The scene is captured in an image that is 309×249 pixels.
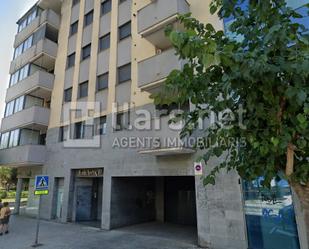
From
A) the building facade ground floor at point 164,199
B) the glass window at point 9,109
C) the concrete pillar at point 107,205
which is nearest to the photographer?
the building facade ground floor at point 164,199

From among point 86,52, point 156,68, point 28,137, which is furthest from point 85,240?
point 86,52

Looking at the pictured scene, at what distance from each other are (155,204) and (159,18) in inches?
395

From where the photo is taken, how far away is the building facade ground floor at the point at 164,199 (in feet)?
24.0

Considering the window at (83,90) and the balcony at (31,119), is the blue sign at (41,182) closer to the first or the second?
the window at (83,90)

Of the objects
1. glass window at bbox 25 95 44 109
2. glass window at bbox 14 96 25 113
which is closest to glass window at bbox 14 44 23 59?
glass window at bbox 14 96 25 113

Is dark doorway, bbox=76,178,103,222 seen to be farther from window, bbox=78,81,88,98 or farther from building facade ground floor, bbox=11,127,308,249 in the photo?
window, bbox=78,81,88,98

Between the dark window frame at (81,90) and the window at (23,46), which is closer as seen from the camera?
the dark window frame at (81,90)

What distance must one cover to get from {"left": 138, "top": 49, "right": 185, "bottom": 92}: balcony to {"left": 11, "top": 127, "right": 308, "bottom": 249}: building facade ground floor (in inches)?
122

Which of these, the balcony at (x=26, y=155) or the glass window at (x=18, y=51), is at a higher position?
the glass window at (x=18, y=51)

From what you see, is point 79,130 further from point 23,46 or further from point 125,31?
point 23,46

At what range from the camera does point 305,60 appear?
2.25 m

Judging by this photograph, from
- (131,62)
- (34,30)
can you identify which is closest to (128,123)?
(131,62)

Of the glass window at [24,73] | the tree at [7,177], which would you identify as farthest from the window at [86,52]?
the tree at [7,177]

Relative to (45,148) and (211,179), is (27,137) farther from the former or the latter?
(211,179)
